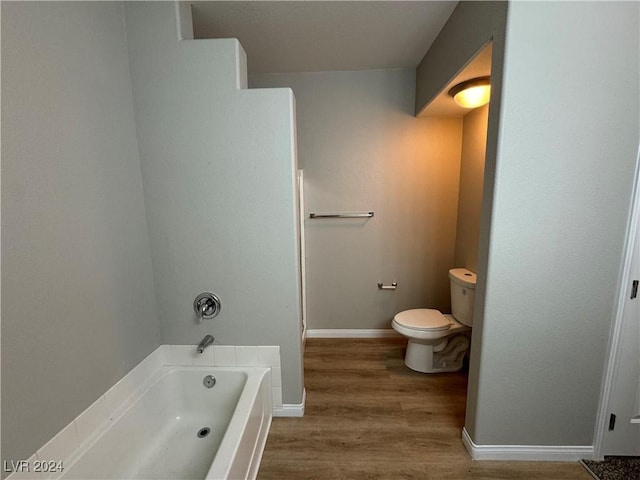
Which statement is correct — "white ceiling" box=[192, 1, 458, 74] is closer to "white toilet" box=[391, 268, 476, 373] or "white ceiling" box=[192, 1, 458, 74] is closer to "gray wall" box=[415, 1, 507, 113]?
"gray wall" box=[415, 1, 507, 113]

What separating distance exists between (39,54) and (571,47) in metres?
2.11

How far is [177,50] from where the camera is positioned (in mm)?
1438

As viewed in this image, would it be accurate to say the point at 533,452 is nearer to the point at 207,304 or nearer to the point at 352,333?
the point at 352,333

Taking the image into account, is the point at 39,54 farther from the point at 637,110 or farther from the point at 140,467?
the point at 637,110

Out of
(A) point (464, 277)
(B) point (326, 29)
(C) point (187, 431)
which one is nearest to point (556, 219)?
(A) point (464, 277)

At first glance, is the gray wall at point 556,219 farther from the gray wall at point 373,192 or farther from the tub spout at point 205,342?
the tub spout at point 205,342

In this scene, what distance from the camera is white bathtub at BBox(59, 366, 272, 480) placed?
113cm

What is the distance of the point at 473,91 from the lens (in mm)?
1646

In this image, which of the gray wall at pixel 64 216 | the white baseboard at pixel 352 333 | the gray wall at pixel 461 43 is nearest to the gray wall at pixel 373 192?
the white baseboard at pixel 352 333

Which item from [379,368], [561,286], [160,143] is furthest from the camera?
[379,368]

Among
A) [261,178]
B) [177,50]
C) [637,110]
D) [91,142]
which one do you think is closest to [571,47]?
[637,110]

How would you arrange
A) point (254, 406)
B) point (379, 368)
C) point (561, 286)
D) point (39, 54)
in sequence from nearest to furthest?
point (39, 54), point (561, 286), point (254, 406), point (379, 368)

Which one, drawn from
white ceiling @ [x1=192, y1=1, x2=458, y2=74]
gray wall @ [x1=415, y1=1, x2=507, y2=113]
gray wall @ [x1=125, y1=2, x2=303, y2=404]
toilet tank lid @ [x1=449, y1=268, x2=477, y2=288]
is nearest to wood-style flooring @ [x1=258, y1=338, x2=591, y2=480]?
gray wall @ [x1=125, y1=2, x2=303, y2=404]

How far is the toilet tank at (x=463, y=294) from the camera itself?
1.96 m
